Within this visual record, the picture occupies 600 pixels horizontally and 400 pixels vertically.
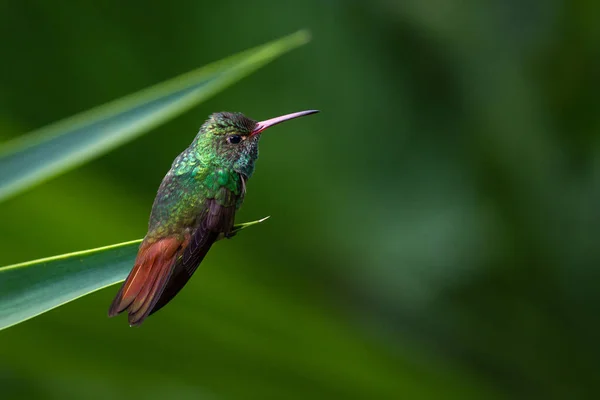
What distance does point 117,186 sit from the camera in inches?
77.6

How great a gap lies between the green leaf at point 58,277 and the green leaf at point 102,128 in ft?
0.26

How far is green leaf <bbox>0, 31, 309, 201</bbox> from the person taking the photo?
73cm

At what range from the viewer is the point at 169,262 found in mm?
626

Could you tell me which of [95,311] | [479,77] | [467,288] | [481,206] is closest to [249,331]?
[95,311]

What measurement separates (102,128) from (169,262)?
0.22 m

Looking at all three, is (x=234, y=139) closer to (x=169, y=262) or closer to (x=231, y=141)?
(x=231, y=141)

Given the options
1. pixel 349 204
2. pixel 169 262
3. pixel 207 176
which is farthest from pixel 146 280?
pixel 349 204

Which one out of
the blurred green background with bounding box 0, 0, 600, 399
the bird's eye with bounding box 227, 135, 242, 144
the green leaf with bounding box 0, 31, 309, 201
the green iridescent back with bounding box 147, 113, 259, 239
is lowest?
the blurred green background with bounding box 0, 0, 600, 399

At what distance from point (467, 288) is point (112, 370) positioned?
1.21 meters

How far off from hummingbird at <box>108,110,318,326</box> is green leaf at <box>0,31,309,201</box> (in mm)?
45

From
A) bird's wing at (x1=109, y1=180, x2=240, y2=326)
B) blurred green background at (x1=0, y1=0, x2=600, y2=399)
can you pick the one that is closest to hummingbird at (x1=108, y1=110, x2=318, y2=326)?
bird's wing at (x1=109, y1=180, x2=240, y2=326)

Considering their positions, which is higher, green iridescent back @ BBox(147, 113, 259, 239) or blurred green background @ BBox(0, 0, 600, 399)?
green iridescent back @ BBox(147, 113, 259, 239)

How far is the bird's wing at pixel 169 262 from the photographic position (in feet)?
1.78

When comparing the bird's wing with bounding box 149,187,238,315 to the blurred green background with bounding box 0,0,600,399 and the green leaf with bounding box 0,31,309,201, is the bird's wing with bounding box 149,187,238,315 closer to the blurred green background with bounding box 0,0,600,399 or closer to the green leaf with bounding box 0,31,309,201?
the green leaf with bounding box 0,31,309,201
